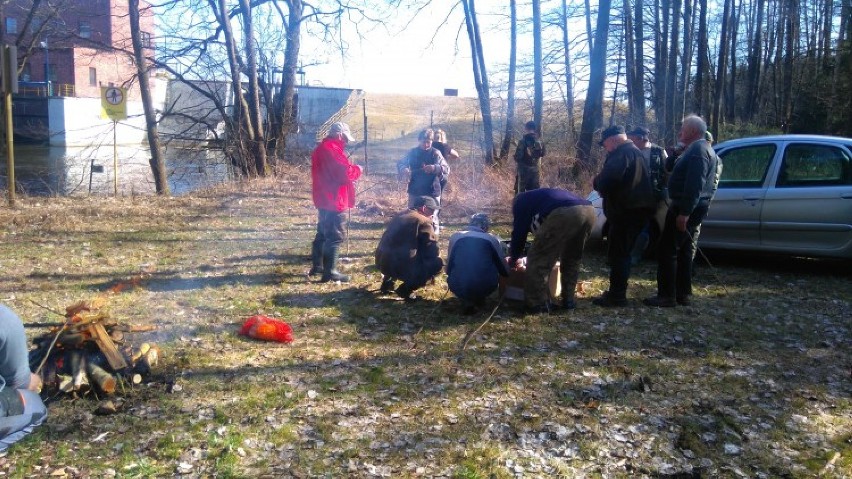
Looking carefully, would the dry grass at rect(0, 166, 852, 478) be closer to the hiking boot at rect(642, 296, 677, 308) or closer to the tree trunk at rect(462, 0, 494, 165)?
the hiking boot at rect(642, 296, 677, 308)

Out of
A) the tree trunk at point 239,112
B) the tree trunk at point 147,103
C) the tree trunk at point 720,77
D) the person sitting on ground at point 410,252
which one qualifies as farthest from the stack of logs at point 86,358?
the tree trunk at point 720,77

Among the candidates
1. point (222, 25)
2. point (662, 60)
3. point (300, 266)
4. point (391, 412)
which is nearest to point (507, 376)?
point (391, 412)

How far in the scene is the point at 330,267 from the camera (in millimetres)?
7648

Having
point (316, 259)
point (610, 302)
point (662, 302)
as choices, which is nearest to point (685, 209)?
point (662, 302)

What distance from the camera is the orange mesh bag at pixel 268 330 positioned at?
5.68 meters

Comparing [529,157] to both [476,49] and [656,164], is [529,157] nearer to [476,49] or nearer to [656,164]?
[656,164]

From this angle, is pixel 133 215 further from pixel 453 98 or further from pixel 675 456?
pixel 453 98

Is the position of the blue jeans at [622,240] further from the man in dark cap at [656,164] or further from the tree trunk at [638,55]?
the tree trunk at [638,55]

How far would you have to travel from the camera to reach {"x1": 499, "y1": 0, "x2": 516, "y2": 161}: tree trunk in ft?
59.7

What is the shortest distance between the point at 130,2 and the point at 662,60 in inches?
707

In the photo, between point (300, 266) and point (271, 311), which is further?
point (300, 266)

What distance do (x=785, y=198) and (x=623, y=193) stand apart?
2.85 m

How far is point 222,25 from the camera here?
60.4 ft

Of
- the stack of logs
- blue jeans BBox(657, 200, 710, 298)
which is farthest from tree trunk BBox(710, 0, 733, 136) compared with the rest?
the stack of logs
